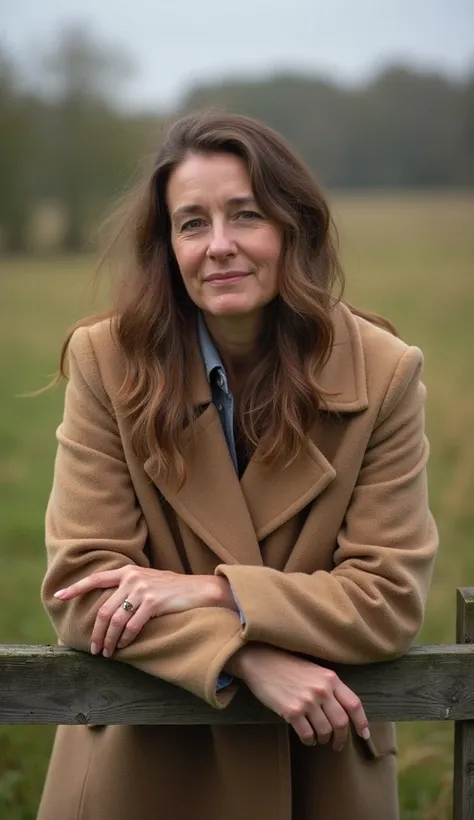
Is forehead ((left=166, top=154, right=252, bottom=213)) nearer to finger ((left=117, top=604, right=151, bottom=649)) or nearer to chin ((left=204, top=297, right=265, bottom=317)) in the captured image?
chin ((left=204, top=297, right=265, bottom=317))

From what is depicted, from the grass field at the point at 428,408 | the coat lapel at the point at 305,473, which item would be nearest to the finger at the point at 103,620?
the coat lapel at the point at 305,473

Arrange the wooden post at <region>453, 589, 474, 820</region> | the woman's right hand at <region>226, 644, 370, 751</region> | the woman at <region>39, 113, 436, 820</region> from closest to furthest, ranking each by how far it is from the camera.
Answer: the woman's right hand at <region>226, 644, 370, 751</region> → the wooden post at <region>453, 589, 474, 820</region> → the woman at <region>39, 113, 436, 820</region>

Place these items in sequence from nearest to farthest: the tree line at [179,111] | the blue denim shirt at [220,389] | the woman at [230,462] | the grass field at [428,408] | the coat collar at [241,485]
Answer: the woman at [230,462] → the coat collar at [241,485] → the blue denim shirt at [220,389] → the grass field at [428,408] → the tree line at [179,111]

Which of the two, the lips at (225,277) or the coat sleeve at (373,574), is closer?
the coat sleeve at (373,574)

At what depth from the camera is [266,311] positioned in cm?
248

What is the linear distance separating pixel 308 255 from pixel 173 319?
0.34 metres

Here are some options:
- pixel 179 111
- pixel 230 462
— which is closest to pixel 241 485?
pixel 230 462

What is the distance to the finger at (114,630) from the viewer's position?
2020 millimetres

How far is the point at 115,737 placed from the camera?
2379 mm

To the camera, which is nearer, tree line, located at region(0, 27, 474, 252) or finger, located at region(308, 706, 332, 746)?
finger, located at region(308, 706, 332, 746)

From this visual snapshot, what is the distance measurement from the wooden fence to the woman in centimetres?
8

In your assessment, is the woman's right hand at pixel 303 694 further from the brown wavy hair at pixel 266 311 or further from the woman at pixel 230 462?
the brown wavy hair at pixel 266 311

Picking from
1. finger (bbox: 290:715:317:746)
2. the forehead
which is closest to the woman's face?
the forehead

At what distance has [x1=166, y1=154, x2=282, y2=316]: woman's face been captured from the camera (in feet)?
7.51
